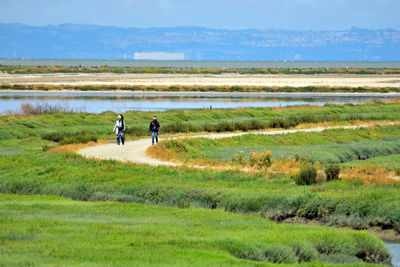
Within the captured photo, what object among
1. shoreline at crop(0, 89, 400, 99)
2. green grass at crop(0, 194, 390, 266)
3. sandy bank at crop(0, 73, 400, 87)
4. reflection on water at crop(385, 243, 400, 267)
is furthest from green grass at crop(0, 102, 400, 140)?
sandy bank at crop(0, 73, 400, 87)

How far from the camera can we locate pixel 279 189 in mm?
24750

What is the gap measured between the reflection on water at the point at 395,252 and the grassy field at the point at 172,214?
427mm

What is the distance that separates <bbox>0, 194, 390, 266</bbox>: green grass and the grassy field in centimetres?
2

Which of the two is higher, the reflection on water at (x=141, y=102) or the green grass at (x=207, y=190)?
the green grass at (x=207, y=190)

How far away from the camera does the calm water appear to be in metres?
83.7

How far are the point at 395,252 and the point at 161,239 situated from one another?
645 centimetres

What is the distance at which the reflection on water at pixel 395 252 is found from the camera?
18.5m

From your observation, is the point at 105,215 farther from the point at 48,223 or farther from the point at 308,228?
the point at 308,228

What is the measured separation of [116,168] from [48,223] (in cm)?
1070

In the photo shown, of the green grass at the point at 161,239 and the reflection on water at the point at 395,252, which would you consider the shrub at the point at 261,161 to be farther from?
the reflection on water at the point at 395,252

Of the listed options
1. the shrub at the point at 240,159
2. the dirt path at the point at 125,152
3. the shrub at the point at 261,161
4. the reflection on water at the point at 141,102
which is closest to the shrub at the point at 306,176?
the shrub at the point at 261,161

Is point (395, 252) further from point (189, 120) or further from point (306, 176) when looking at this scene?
point (189, 120)

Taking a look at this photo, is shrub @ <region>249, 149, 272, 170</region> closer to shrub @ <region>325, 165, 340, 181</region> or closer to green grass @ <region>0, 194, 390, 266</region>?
shrub @ <region>325, 165, 340, 181</region>

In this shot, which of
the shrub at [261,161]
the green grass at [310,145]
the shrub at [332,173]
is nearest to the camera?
the shrub at [332,173]
